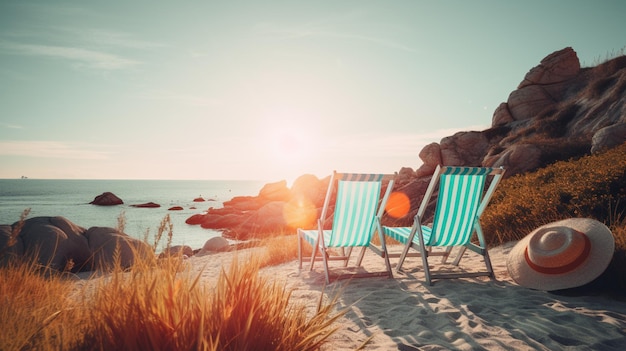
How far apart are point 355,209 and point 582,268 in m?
2.47

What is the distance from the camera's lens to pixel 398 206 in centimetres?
1365

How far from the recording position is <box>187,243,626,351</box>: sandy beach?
8.01 feet

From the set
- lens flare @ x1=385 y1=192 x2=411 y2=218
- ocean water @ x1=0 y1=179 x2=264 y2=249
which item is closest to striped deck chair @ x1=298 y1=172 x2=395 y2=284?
ocean water @ x1=0 y1=179 x2=264 y2=249

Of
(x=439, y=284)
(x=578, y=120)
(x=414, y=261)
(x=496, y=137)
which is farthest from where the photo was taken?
(x=496, y=137)

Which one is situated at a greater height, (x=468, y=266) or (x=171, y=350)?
(x=171, y=350)

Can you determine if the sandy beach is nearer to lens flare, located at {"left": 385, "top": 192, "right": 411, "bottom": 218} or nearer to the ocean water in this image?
the ocean water

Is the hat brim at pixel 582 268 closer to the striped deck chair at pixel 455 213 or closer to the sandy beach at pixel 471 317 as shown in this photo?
the sandy beach at pixel 471 317

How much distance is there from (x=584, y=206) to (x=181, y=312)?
591 cm

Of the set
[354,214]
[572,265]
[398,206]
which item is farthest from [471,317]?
[398,206]

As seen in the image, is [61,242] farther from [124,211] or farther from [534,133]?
[534,133]

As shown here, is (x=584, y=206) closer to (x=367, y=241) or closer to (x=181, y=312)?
(x=367, y=241)

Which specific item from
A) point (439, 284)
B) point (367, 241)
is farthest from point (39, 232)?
point (439, 284)

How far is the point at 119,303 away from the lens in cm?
160

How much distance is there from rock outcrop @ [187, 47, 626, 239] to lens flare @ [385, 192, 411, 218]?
23 centimetres
